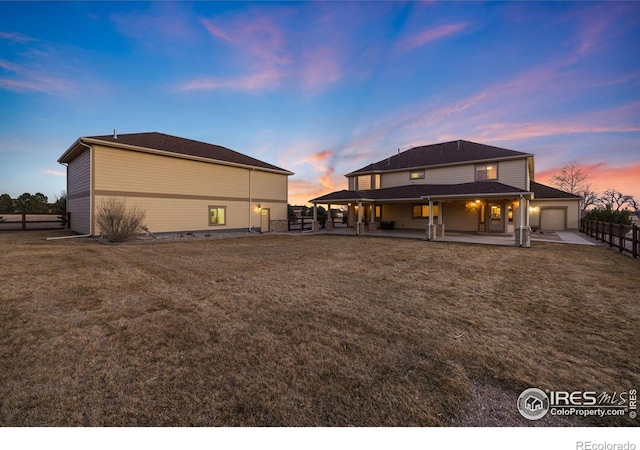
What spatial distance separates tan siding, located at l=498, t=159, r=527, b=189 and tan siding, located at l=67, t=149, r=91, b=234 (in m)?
28.0

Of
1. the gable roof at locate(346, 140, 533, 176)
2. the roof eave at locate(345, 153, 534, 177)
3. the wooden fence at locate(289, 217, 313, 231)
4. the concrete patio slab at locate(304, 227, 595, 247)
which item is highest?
the gable roof at locate(346, 140, 533, 176)

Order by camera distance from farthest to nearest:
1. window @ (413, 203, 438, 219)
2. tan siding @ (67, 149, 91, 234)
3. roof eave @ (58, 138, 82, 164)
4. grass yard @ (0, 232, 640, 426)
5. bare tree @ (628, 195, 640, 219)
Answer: bare tree @ (628, 195, 640, 219) < window @ (413, 203, 438, 219) < tan siding @ (67, 149, 91, 234) < roof eave @ (58, 138, 82, 164) < grass yard @ (0, 232, 640, 426)

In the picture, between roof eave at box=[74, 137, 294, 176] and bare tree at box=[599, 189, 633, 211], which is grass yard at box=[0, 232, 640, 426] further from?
bare tree at box=[599, 189, 633, 211]

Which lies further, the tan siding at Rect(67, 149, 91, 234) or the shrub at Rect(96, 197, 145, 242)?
the tan siding at Rect(67, 149, 91, 234)

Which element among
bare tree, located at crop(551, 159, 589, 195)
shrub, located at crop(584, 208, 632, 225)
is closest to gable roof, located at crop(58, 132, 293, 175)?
shrub, located at crop(584, 208, 632, 225)

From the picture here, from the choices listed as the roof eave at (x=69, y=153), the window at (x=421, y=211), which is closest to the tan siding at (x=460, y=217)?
the window at (x=421, y=211)

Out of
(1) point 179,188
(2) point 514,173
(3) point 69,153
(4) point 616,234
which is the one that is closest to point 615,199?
(2) point 514,173

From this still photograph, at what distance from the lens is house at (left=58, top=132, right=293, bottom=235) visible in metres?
14.7

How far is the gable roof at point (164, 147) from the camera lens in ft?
48.5

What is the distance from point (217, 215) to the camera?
19641mm

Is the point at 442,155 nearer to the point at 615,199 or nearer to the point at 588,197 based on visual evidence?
the point at 588,197

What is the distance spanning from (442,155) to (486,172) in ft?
13.9

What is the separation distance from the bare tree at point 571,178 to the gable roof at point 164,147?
43.3 meters
